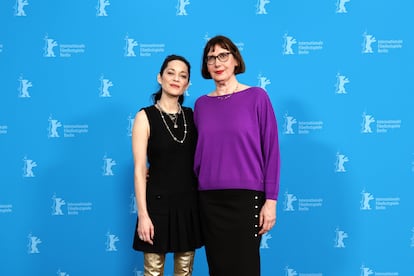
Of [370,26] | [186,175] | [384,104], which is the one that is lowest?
[186,175]

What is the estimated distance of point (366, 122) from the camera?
2.12 metres

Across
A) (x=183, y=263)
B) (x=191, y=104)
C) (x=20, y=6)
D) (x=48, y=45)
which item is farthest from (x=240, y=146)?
(x=20, y=6)

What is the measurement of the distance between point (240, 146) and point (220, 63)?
30 cm

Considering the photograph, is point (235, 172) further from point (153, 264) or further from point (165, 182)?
point (153, 264)

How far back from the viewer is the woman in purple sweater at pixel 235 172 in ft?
4.32

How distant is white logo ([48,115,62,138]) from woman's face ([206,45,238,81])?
1105mm

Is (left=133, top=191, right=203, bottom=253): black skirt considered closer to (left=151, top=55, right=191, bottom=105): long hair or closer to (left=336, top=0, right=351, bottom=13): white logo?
(left=151, top=55, right=191, bottom=105): long hair

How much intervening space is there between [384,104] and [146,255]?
153cm

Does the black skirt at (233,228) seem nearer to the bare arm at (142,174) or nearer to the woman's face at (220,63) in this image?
the bare arm at (142,174)

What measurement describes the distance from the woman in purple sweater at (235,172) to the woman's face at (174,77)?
0.11m

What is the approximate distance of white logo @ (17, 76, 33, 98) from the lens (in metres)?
2.10

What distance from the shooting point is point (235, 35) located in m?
2.12

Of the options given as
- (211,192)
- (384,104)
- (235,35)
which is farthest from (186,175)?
(384,104)

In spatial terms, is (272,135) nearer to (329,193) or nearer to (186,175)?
(186,175)
